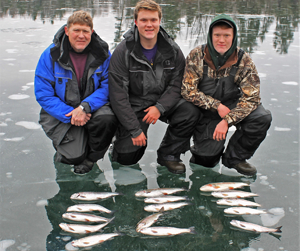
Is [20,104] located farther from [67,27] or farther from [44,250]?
[44,250]

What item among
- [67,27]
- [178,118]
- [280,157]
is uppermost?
[67,27]

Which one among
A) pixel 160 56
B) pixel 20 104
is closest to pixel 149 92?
pixel 160 56

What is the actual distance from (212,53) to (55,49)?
1.68 m

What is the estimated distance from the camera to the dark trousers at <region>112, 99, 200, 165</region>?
3.62m

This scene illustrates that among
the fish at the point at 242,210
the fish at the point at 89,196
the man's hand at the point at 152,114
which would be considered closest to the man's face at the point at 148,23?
the man's hand at the point at 152,114

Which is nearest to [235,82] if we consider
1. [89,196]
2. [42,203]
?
[89,196]

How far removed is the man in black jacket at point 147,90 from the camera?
136 inches

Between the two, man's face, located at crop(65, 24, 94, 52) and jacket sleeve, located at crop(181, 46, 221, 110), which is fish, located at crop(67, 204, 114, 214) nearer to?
jacket sleeve, located at crop(181, 46, 221, 110)

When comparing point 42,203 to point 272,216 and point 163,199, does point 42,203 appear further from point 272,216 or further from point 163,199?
point 272,216

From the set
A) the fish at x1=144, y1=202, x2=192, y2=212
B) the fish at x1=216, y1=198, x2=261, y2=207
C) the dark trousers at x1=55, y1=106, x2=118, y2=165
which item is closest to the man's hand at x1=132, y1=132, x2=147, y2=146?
the dark trousers at x1=55, y1=106, x2=118, y2=165

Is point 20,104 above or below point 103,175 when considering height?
above

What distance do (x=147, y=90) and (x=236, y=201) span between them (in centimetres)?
154

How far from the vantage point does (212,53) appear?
11.2ft

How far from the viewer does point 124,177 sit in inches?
141
